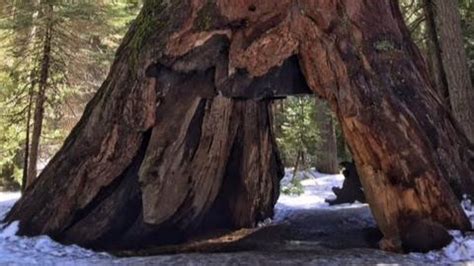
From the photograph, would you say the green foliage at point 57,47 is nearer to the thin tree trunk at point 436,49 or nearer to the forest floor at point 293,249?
the forest floor at point 293,249

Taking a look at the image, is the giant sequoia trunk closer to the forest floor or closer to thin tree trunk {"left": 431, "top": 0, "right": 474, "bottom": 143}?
the forest floor

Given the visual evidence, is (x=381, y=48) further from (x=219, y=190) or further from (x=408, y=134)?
(x=219, y=190)

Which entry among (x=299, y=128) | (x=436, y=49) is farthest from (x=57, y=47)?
(x=436, y=49)

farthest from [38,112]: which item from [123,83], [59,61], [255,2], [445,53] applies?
[445,53]

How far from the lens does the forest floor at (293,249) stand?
648cm

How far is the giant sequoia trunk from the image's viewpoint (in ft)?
24.1

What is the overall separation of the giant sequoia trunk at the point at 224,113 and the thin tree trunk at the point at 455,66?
3.90 meters

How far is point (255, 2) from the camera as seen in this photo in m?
7.95

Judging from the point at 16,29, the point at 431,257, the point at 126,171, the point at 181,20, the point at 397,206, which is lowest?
the point at 431,257

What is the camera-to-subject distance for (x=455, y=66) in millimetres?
12273

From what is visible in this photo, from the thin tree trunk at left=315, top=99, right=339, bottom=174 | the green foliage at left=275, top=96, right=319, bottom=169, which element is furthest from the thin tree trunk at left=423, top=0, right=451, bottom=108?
the thin tree trunk at left=315, top=99, right=339, bottom=174

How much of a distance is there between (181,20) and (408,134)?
3.76 metres

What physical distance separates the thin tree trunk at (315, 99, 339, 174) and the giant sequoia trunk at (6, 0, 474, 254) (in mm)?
9764

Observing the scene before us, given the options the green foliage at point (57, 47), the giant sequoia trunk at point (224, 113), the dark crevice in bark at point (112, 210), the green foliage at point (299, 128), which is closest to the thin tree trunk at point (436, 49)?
the green foliage at point (299, 128)
